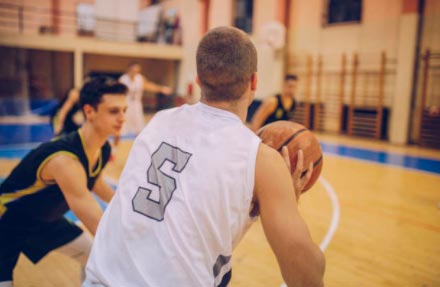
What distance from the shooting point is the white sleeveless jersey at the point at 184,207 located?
121 cm

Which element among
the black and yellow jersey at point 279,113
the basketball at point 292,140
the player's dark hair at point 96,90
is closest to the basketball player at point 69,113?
the black and yellow jersey at point 279,113

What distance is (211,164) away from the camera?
1.22 meters

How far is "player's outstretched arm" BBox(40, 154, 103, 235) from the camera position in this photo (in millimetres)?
2092

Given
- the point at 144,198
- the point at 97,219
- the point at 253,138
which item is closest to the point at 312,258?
the point at 253,138

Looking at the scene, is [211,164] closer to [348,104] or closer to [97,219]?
[97,219]

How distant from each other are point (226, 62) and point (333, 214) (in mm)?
4305

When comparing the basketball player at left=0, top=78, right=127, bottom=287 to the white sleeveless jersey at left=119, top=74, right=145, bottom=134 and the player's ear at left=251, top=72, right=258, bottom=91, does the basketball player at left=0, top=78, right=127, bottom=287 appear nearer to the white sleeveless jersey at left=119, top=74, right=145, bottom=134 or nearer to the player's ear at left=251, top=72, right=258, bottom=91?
the player's ear at left=251, top=72, right=258, bottom=91

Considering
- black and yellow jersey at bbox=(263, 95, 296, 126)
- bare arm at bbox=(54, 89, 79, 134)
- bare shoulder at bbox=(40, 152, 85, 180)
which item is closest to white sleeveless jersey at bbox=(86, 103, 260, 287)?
bare shoulder at bbox=(40, 152, 85, 180)

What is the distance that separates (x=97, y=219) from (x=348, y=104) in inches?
484

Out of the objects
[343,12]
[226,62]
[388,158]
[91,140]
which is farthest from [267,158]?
[343,12]

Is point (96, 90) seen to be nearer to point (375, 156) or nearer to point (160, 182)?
point (160, 182)

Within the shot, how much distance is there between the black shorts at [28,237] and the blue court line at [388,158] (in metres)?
7.39

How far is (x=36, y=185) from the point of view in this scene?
91.0 inches

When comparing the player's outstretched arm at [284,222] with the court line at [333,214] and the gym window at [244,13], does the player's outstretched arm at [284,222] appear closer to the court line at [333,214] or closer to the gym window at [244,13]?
the court line at [333,214]
